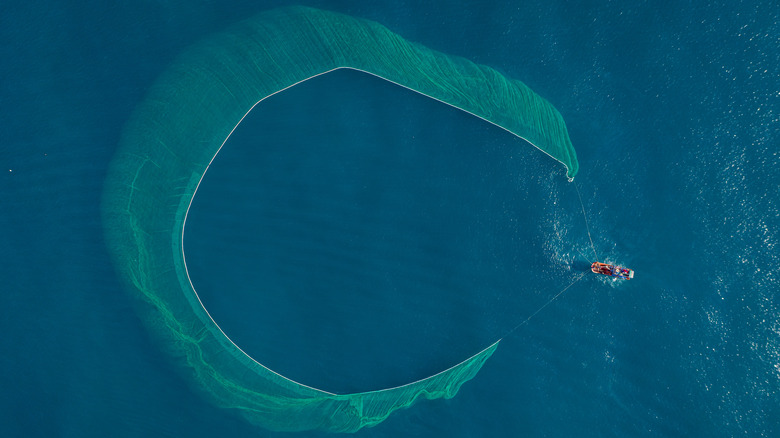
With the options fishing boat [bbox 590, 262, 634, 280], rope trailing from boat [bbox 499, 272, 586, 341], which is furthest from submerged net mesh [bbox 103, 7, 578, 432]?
fishing boat [bbox 590, 262, 634, 280]

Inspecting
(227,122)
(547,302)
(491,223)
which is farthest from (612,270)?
(227,122)

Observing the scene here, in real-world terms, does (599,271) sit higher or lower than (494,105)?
lower

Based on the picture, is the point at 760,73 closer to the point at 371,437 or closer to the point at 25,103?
the point at 371,437

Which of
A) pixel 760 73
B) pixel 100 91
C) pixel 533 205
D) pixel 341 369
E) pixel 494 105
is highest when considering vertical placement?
pixel 760 73

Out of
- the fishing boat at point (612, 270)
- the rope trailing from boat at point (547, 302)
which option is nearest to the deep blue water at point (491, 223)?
the rope trailing from boat at point (547, 302)

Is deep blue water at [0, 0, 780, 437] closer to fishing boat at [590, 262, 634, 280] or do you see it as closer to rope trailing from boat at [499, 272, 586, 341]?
rope trailing from boat at [499, 272, 586, 341]

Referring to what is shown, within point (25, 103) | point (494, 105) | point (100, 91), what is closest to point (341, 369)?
point (494, 105)
